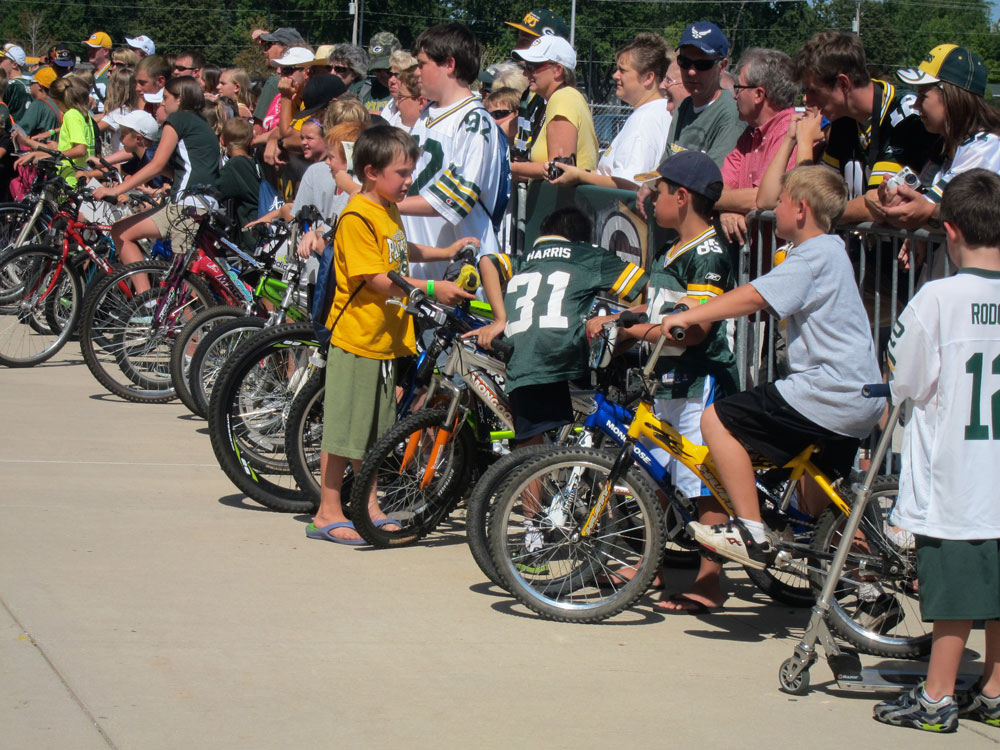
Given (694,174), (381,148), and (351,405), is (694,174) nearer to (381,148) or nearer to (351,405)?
(381,148)

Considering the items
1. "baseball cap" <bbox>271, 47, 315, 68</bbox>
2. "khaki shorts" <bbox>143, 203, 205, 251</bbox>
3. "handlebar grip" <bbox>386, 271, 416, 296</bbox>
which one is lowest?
"handlebar grip" <bbox>386, 271, 416, 296</bbox>

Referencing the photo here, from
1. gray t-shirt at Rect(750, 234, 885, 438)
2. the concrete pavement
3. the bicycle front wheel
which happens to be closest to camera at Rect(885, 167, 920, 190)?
gray t-shirt at Rect(750, 234, 885, 438)

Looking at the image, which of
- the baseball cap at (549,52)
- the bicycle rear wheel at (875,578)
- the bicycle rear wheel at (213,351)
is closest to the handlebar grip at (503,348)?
the bicycle rear wheel at (875,578)

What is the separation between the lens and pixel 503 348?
5.79m

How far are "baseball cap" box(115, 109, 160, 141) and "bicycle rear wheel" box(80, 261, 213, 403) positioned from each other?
197 centimetres

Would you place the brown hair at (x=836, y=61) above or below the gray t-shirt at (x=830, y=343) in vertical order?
above

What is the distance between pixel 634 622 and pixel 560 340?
1236mm

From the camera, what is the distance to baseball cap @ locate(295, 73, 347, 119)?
868cm

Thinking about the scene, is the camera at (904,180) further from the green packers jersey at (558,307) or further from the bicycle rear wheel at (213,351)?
the bicycle rear wheel at (213,351)

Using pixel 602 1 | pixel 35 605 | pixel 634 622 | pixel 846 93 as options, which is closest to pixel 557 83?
pixel 846 93

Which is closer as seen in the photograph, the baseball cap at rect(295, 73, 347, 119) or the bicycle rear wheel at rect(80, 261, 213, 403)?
the baseball cap at rect(295, 73, 347, 119)

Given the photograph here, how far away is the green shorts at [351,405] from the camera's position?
6316mm

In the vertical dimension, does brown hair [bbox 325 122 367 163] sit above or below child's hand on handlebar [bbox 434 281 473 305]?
above

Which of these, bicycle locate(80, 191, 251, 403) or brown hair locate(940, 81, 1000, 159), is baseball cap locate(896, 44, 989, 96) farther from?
bicycle locate(80, 191, 251, 403)
